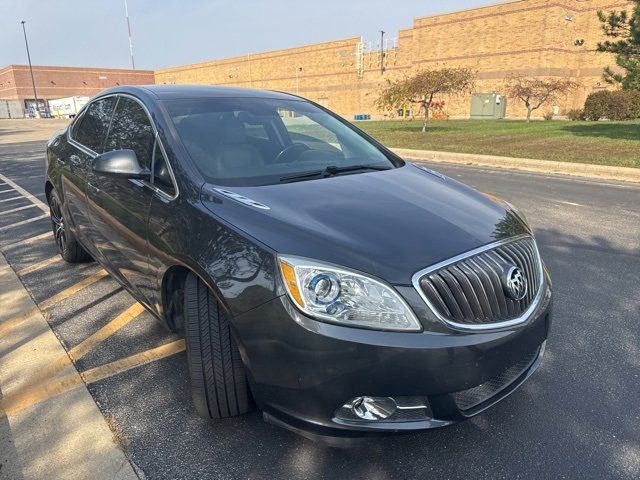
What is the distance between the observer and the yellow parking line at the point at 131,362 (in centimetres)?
295

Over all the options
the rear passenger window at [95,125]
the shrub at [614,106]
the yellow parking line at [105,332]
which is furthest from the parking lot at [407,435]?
the shrub at [614,106]

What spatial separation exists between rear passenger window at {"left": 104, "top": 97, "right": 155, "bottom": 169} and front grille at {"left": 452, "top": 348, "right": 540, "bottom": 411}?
2096mm

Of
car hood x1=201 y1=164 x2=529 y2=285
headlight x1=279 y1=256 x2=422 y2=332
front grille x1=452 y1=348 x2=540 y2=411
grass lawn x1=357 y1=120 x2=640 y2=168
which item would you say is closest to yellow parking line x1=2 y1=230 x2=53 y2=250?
car hood x1=201 y1=164 x2=529 y2=285

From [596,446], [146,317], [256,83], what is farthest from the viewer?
[256,83]

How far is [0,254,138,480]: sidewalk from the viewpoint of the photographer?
221cm

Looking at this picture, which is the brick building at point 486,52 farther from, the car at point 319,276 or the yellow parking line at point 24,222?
the car at point 319,276

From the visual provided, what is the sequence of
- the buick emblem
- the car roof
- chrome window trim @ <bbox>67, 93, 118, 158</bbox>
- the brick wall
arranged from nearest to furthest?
the buick emblem → the car roof → chrome window trim @ <bbox>67, 93, 118, 158</bbox> → the brick wall

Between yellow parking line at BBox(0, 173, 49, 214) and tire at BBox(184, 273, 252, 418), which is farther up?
tire at BBox(184, 273, 252, 418)

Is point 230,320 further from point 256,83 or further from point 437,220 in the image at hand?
point 256,83

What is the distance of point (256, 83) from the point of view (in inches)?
2509

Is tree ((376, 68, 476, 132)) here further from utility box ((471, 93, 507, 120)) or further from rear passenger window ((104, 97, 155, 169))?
rear passenger window ((104, 97, 155, 169))

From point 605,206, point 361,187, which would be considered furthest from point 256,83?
point 361,187

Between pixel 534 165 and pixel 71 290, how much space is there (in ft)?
36.8

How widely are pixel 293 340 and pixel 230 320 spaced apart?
0.35 metres
